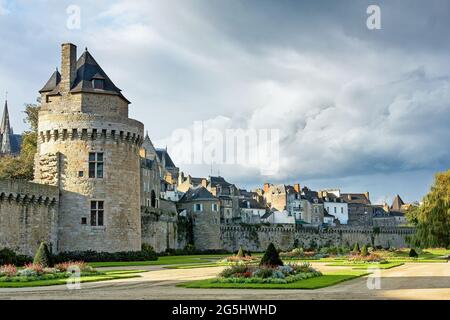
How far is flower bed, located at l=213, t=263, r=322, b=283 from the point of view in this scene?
83.4 feet

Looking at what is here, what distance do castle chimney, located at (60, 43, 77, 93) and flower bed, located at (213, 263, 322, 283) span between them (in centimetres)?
2726

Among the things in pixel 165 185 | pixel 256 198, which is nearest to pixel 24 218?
pixel 165 185

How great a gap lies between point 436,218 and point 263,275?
37.9m

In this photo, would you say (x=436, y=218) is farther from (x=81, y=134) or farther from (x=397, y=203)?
(x=397, y=203)

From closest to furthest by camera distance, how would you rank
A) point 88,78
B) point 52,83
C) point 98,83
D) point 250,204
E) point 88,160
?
point 88,160 → point 98,83 → point 88,78 → point 52,83 → point 250,204

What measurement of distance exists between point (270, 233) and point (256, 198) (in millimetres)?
34854

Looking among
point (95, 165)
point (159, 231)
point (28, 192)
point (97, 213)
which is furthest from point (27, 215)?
point (159, 231)

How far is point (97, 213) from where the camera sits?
158 ft

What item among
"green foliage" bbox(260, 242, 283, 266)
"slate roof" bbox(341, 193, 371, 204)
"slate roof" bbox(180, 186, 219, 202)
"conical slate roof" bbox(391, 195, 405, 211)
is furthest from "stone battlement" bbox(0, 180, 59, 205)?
"conical slate roof" bbox(391, 195, 405, 211)

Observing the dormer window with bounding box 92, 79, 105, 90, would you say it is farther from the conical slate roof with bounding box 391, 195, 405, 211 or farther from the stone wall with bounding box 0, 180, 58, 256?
the conical slate roof with bounding box 391, 195, 405, 211

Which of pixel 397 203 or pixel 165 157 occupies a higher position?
pixel 165 157

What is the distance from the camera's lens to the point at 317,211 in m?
132

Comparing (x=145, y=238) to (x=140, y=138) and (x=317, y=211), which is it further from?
(x=317, y=211)

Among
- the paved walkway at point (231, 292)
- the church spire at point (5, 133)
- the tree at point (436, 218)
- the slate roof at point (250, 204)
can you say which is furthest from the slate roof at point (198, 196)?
the paved walkway at point (231, 292)
